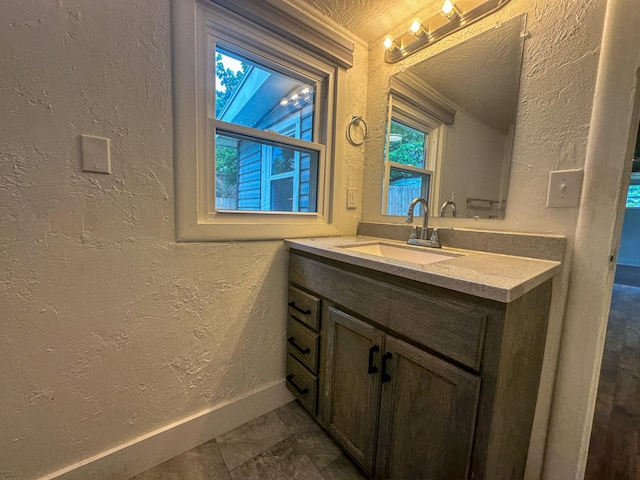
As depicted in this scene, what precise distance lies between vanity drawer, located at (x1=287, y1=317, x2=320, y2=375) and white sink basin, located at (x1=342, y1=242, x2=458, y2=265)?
434 mm

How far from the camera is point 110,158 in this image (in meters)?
0.90

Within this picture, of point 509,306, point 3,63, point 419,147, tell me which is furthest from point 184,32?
point 509,306

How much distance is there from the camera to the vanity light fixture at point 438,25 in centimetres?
111

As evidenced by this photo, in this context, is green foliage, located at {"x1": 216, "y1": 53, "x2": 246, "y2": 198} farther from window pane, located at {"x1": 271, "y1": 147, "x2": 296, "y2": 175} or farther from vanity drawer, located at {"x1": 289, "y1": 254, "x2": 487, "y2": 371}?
vanity drawer, located at {"x1": 289, "y1": 254, "x2": 487, "y2": 371}

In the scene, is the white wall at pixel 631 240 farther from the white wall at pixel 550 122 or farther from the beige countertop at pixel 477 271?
the beige countertop at pixel 477 271

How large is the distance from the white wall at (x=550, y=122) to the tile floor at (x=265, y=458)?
0.75m

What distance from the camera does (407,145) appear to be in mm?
1434

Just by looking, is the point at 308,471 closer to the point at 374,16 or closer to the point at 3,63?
the point at 3,63

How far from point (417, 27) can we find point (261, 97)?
0.80 m

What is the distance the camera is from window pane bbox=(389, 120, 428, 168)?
1374mm

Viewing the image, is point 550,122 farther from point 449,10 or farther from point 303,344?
point 303,344

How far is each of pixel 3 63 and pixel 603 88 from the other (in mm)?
1742

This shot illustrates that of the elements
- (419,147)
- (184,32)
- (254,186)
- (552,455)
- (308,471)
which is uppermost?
(184,32)

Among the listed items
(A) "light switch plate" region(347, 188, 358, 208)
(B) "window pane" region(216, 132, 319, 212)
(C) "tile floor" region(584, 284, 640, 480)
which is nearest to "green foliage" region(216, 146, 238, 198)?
(B) "window pane" region(216, 132, 319, 212)
